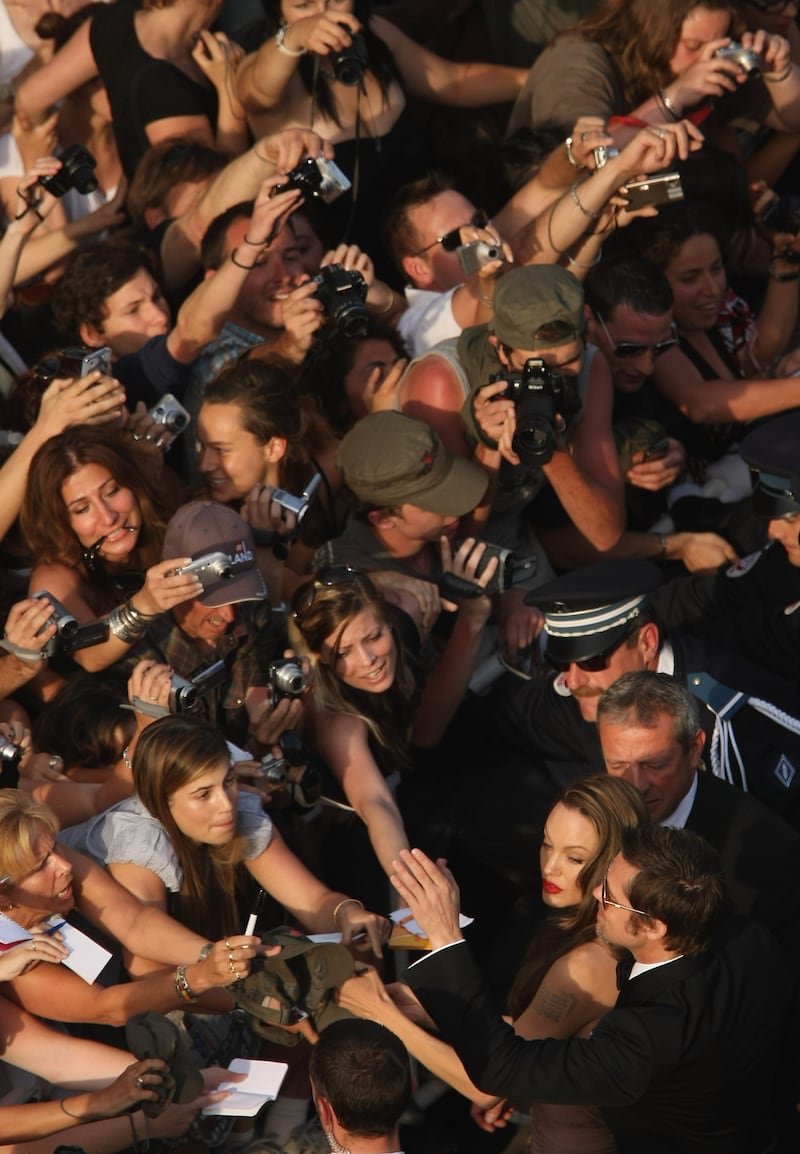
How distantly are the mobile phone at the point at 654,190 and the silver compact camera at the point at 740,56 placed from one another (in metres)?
0.58

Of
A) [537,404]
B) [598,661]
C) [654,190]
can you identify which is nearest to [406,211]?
[654,190]

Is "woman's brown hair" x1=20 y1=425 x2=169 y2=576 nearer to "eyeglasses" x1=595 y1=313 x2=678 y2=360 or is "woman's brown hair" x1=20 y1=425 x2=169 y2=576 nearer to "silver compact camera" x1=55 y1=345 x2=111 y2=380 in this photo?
"silver compact camera" x1=55 y1=345 x2=111 y2=380

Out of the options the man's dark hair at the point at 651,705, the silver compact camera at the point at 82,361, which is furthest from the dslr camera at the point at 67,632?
the man's dark hair at the point at 651,705

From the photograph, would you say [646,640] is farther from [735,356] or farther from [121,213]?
[121,213]

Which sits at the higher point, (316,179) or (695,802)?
(316,179)

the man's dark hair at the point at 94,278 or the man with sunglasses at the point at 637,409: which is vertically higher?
the man's dark hair at the point at 94,278

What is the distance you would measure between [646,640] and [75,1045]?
1.87 meters

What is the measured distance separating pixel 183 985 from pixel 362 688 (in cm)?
103

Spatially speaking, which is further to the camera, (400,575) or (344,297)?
(344,297)

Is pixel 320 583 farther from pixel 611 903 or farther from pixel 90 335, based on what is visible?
pixel 90 335

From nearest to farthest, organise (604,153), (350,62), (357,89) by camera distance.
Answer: (604,153)
(350,62)
(357,89)

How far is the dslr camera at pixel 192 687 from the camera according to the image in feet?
13.0

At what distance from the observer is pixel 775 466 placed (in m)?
4.70

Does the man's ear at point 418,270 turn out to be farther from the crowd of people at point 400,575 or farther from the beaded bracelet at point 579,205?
the beaded bracelet at point 579,205
